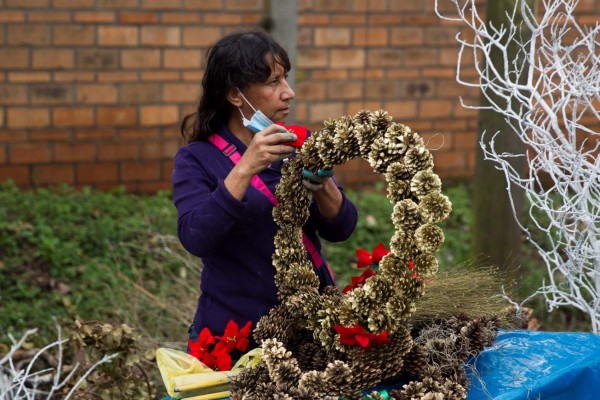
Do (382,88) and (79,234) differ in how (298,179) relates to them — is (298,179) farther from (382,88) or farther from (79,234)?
(382,88)

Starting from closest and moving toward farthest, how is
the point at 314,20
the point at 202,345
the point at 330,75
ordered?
the point at 202,345 < the point at 314,20 < the point at 330,75

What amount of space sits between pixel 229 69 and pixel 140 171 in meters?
4.12

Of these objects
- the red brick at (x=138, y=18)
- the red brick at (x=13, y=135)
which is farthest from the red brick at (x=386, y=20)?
the red brick at (x=13, y=135)

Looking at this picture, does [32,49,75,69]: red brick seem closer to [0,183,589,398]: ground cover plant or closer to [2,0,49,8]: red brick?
[2,0,49,8]: red brick

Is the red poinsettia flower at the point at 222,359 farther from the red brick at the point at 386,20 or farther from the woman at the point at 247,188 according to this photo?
the red brick at the point at 386,20

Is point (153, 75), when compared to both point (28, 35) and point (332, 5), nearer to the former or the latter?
point (28, 35)

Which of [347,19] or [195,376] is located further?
[347,19]

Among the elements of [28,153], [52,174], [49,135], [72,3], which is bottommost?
[52,174]

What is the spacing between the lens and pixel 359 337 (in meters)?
2.21

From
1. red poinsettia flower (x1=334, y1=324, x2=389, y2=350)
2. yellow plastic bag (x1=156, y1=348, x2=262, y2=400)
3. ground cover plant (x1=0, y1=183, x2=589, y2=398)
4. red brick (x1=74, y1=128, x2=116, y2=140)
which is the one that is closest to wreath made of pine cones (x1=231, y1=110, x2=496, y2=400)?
red poinsettia flower (x1=334, y1=324, x2=389, y2=350)

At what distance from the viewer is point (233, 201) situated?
2.41m

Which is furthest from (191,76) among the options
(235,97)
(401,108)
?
(235,97)

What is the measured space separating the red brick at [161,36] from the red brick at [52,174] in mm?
1052

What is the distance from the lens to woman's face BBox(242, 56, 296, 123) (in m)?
2.61
